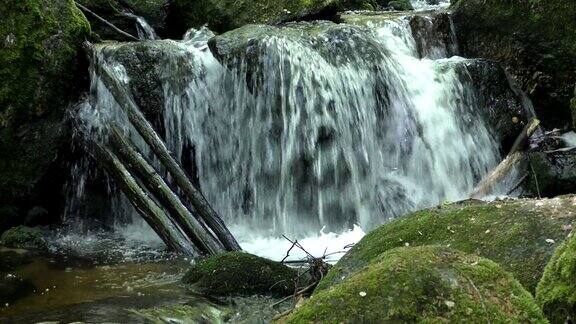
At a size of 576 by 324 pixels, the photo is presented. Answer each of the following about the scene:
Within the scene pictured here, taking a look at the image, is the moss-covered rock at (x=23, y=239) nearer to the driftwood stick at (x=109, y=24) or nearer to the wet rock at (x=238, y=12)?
the driftwood stick at (x=109, y=24)

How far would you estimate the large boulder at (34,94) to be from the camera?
7762 millimetres

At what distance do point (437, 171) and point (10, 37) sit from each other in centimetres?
671

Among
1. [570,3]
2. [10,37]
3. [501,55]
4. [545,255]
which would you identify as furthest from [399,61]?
[545,255]

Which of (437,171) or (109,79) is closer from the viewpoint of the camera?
(109,79)

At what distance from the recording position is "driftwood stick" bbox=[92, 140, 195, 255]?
670 cm

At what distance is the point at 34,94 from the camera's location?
794cm

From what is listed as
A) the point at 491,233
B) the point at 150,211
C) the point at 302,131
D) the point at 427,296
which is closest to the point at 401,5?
the point at 302,131

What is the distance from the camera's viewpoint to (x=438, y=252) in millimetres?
2713

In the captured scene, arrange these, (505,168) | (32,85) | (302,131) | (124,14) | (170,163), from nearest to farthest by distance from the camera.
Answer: (170,163), (505,168), (32,85), (302,131), (124,14)

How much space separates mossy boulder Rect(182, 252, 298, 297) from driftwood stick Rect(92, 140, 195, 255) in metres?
1.10

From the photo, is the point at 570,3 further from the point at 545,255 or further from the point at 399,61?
the point at 545,255

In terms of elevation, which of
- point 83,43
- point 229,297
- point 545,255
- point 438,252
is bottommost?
point 229,297

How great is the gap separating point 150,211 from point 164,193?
0.27 m

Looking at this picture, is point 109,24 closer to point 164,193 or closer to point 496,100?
point 164,193
